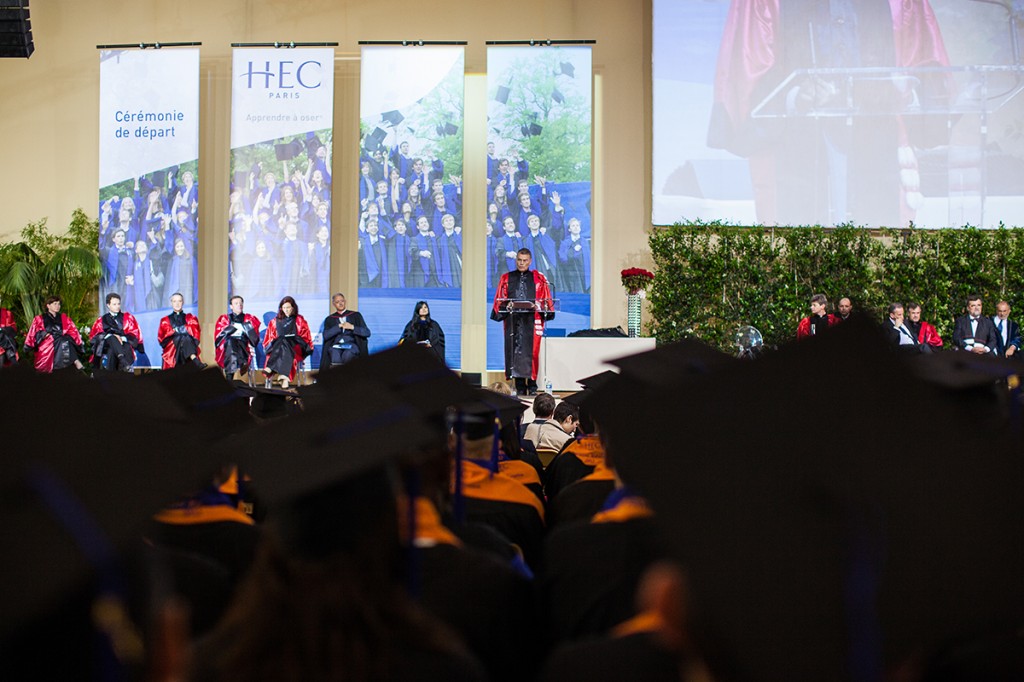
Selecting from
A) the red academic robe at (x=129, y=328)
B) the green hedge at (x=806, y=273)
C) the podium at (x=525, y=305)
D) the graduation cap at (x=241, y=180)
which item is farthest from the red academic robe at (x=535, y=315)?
the red academic robe at (x=129, y=328)

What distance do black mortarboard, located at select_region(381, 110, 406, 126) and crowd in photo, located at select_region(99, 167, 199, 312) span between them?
307 cm

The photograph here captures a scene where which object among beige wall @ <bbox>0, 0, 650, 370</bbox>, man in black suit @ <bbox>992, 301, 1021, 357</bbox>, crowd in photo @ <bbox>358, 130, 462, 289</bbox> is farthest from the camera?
beige wall @ <bbox>0, 0, 650, 370</bbox>

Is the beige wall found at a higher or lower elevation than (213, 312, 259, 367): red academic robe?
higher

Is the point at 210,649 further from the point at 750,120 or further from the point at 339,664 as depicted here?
the point at 750,120

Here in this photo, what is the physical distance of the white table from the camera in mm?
10398

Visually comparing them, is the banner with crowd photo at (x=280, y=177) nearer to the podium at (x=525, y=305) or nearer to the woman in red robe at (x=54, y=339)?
the woman in red robe at (x=54, y=339)

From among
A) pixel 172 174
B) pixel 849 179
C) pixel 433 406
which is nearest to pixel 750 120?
pixel 849 179

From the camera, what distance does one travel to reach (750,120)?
43.1 ft

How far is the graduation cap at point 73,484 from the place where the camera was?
1206mm

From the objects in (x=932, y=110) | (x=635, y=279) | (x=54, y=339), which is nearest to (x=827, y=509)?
(x=635, y=279)

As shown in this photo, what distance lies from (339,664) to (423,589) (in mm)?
465

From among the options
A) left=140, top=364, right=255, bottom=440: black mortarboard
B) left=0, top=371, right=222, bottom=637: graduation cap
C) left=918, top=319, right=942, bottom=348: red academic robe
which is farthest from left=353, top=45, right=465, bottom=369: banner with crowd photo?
left=0, top=371, right=222, bottom=637: graduation cap

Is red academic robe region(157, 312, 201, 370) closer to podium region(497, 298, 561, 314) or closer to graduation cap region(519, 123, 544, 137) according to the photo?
podium region(497, 298, 561, 314)

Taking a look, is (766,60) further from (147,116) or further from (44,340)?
(44,340)
